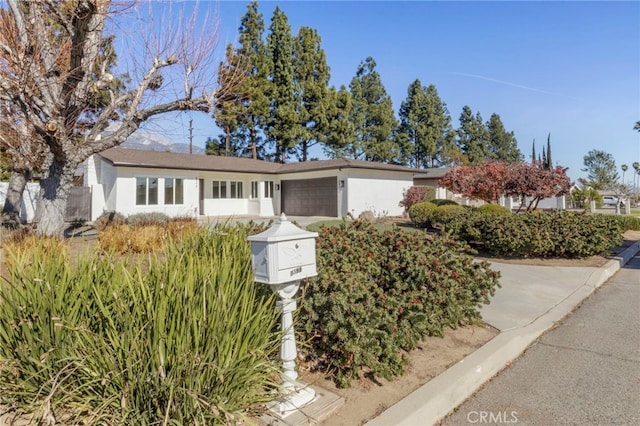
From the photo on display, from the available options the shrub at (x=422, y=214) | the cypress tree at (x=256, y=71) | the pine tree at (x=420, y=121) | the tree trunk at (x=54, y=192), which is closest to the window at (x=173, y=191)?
the cypress tree at (x=256, y=71)

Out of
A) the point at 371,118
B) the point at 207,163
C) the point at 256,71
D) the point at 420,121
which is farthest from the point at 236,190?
the point at 420,121

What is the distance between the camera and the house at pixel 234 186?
64.3ft

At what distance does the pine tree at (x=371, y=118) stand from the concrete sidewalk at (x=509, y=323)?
1218 inches

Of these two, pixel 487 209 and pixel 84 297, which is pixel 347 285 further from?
pixel 487 209

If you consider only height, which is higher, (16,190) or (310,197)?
(310,197)

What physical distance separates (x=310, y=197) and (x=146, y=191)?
31.9ft

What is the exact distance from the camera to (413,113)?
44.6 meters

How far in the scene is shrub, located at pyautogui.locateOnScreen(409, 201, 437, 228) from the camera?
16.5 metres

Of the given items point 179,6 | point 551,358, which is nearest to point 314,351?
point 551,358

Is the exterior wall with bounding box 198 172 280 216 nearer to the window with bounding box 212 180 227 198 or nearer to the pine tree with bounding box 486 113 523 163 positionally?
the window with bounding box 212 180 227 198

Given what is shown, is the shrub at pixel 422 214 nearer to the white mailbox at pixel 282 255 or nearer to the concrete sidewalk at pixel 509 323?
the concrete sidewalk at pixel 509 323

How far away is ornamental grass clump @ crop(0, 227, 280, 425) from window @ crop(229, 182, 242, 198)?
2214 centimetres

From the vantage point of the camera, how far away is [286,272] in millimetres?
2732

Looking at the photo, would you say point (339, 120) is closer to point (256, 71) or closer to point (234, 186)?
point (256, 71)
